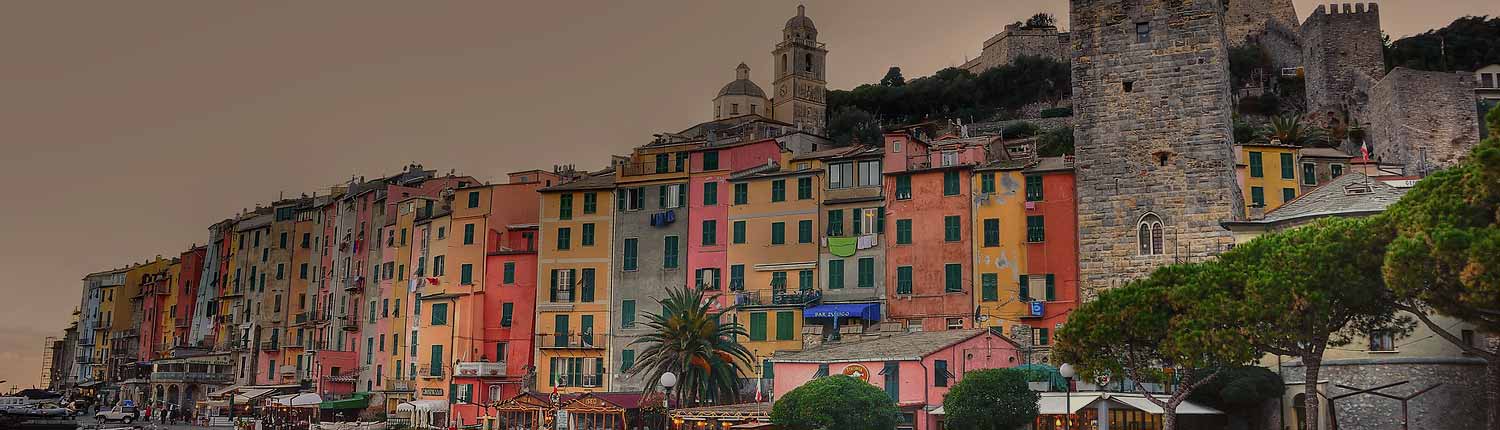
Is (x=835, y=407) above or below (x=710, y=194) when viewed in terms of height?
below

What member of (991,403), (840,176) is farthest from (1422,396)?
(840,176)

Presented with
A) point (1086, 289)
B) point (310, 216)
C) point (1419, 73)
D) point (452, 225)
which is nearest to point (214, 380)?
point (310, 216)

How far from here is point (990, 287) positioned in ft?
159

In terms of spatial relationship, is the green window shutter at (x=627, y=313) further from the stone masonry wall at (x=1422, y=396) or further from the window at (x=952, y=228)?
the stone masonry wall at (x=1422, y=396)

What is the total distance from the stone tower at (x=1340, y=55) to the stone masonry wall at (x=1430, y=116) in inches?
577

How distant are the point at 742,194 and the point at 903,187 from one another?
776 cm

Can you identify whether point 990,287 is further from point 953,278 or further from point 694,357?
point 694,357

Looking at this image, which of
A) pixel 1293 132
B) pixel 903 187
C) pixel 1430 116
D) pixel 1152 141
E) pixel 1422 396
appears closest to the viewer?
pixel 1422 396

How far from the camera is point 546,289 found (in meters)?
57.7

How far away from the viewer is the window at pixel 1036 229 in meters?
48.3

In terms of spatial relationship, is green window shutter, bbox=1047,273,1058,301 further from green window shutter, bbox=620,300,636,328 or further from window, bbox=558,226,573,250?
window, bbox=558,226,573,250

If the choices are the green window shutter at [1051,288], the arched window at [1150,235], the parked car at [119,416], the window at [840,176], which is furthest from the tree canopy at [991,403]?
the parked car at [119,416]

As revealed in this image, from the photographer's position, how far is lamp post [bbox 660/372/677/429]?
36.0 metres

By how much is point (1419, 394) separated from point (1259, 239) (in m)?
6.32
